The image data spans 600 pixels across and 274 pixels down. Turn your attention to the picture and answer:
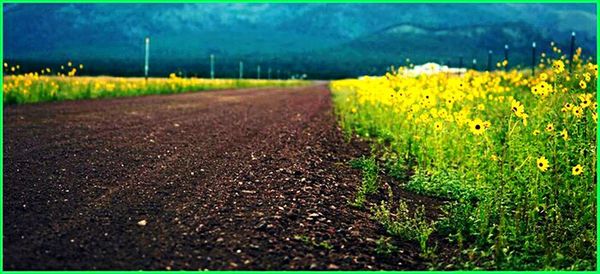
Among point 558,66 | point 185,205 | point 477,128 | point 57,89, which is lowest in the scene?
point 185,205

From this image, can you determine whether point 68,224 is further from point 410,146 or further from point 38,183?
point 410,146

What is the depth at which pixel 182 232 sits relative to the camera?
12.9ft

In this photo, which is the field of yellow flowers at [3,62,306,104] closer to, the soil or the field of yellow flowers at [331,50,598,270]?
the soil

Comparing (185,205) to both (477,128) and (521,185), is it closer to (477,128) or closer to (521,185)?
(477,128)

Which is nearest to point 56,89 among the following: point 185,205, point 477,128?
point 185,205

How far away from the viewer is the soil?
3.58m

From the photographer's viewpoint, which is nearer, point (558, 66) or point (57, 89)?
point (558, 66)

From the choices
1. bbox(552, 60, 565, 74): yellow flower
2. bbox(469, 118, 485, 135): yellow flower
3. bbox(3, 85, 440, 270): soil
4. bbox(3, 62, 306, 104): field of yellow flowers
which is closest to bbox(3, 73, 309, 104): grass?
bbox(3, 62, 306, 104): field of yellow flowers

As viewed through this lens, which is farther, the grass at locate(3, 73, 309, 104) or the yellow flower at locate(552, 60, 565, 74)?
the grass at locate(3, 73, 309, 104)

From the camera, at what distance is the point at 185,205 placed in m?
4.57

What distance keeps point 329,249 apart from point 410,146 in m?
3.30

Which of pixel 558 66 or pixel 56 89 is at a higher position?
pixel 558 66

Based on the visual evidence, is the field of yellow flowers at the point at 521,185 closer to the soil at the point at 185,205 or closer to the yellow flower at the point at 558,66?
the yellow flower at the point at 558,66

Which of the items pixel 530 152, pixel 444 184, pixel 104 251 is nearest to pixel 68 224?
pixel 104 251
